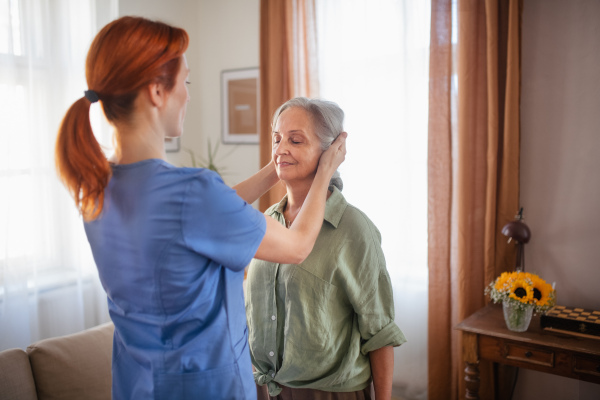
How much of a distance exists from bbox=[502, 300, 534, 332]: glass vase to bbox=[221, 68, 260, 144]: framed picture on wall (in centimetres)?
215

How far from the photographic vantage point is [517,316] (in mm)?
2053

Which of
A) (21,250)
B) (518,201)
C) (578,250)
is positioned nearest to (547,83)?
(518,201)

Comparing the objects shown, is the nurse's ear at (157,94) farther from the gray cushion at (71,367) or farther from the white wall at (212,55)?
the white wall at (212,55)

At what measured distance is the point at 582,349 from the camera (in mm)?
1879

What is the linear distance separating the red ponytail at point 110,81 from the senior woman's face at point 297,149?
1.92ft

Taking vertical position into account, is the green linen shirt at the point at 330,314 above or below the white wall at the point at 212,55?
below

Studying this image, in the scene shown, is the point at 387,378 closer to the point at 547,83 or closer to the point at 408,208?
the point at 408,208

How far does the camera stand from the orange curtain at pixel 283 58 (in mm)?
3104

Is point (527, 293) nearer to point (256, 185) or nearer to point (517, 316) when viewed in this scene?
point (517, 316)

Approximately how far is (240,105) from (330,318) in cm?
258

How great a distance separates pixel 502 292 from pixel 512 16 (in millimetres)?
1267

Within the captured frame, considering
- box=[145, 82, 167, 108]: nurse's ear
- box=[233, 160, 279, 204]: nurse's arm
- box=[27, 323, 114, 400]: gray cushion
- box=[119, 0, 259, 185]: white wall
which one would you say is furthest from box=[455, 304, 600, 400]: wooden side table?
box=[119, 0, 259, 185]: white wall

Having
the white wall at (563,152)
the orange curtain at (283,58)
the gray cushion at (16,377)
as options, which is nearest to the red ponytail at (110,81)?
the gray cushion at (16,377)

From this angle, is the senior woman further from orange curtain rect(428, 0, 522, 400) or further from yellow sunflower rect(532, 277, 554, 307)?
orange curtain rect(428, 0, 522, 400)
